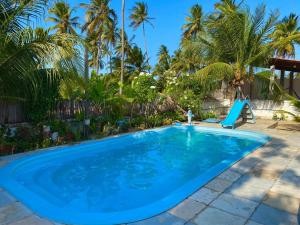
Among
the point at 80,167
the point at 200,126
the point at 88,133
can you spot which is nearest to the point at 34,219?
the point at 80,167

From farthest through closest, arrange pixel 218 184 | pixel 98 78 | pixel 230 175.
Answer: pixel 98 78
pixel 230 175
pixel 218 184

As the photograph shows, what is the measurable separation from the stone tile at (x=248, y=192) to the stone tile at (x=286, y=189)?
0.25 meters

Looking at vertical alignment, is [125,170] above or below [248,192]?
below

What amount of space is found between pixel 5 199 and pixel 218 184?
3.38m

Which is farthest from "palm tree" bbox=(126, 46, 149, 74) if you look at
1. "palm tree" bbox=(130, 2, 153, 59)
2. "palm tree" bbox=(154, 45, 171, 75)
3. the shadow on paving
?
the shadow on paving

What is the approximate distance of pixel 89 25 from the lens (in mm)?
24969

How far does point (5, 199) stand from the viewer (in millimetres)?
3777

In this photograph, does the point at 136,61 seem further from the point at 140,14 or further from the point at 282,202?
the point at 282,202

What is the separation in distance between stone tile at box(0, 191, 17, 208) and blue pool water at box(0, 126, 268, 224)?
96mm

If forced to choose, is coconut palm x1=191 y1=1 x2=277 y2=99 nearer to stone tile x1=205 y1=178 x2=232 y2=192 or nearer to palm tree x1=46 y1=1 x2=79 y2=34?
stone tile x1=205 y1=178 x2=232 y2=192

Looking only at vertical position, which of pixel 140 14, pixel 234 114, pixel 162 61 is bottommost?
pixel 234 114

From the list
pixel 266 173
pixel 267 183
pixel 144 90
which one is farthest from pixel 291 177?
pixel 144 90

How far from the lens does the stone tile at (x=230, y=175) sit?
189 inches

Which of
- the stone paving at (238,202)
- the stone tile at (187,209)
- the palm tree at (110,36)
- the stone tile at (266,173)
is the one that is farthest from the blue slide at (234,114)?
the palm tree at (110,36)
